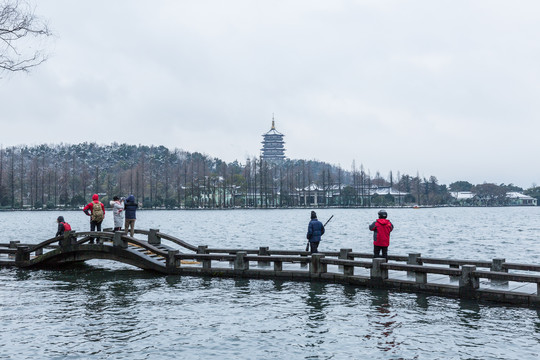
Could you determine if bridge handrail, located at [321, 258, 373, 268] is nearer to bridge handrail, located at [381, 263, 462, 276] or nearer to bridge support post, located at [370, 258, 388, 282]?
bridge support post, located at [370, 258, 388, 282]

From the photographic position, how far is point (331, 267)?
20.8 meters

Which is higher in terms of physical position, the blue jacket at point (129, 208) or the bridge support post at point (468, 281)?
the blue jacket at point (129, 208)

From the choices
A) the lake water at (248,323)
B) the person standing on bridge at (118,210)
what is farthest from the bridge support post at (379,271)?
the person standing on bridge at (118,210)

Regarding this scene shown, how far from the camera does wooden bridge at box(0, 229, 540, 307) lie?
15.3 metres

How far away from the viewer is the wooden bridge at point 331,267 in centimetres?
1532

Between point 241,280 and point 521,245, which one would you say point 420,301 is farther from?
point 521,245

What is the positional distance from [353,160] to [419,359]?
190 m

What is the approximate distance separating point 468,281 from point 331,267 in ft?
20.7

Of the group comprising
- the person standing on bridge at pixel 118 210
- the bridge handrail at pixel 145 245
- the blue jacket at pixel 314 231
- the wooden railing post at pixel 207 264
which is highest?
the person standing on bridge at pixel 118 210

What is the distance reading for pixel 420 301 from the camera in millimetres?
15750

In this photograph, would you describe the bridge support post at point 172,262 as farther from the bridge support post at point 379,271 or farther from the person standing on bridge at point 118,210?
the bridge support post at point 379,271

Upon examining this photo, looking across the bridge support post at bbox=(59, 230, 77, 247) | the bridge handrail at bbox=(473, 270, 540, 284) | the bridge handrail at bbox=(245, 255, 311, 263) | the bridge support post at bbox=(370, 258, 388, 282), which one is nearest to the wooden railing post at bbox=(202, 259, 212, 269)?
the bridge handrail at bbox=(245, 255, 311, 263)

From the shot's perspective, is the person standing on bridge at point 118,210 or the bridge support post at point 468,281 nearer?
the bridge support post at point 468,281

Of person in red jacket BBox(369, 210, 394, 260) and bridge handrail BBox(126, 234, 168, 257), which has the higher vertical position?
person in red jacket BBox(369, 210, 394, 260)
